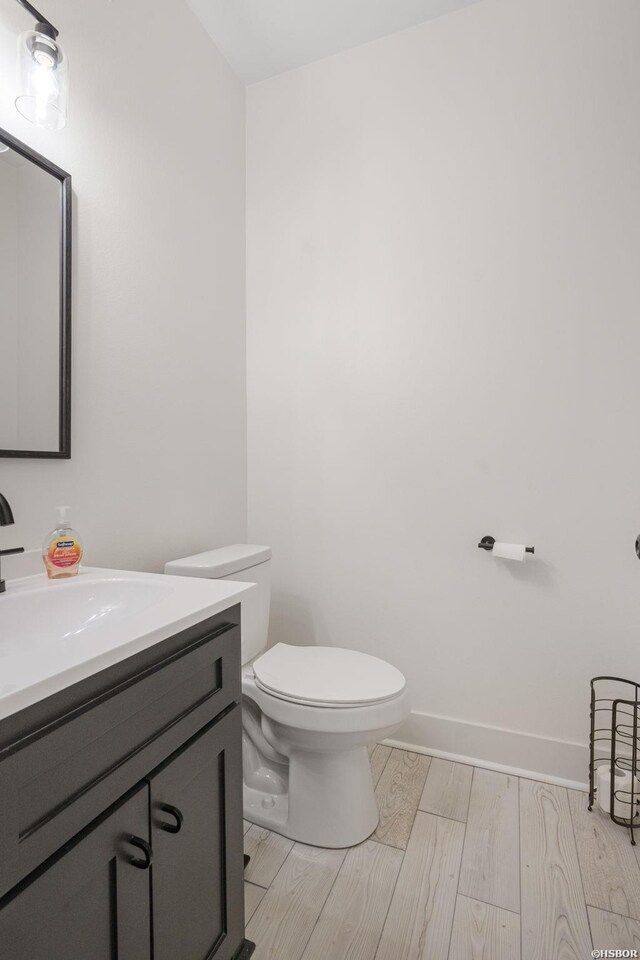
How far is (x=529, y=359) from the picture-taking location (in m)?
1.74

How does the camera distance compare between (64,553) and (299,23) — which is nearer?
(64,553)

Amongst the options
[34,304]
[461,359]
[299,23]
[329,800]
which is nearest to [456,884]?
[329,800]

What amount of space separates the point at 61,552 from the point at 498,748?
164cm

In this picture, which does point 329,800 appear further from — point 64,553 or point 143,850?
point 64,553

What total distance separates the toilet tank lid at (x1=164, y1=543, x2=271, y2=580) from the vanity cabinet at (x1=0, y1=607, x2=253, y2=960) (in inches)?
17.8

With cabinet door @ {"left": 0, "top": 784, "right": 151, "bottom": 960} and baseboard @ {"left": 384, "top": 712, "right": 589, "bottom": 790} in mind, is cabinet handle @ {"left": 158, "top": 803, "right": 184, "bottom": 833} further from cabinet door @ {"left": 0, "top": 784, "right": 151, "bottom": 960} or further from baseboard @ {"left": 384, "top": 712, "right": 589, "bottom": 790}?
baseboard @ {"left": 384, "top": 712, "right": 589, "bottom": 790}

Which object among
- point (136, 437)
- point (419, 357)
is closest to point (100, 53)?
point (136, 437)

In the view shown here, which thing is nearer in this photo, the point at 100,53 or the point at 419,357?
the point at 100,53

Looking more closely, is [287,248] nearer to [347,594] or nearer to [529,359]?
[529,359]

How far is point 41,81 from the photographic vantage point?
41.6 inches

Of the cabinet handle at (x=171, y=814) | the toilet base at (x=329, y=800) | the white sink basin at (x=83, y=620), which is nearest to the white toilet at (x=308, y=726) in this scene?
the toilet base at (x=329, y=800)

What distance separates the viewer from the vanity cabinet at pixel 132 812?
1.84 feet

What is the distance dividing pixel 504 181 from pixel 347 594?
1.65 metres

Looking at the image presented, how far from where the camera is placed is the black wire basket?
151 centimetres
